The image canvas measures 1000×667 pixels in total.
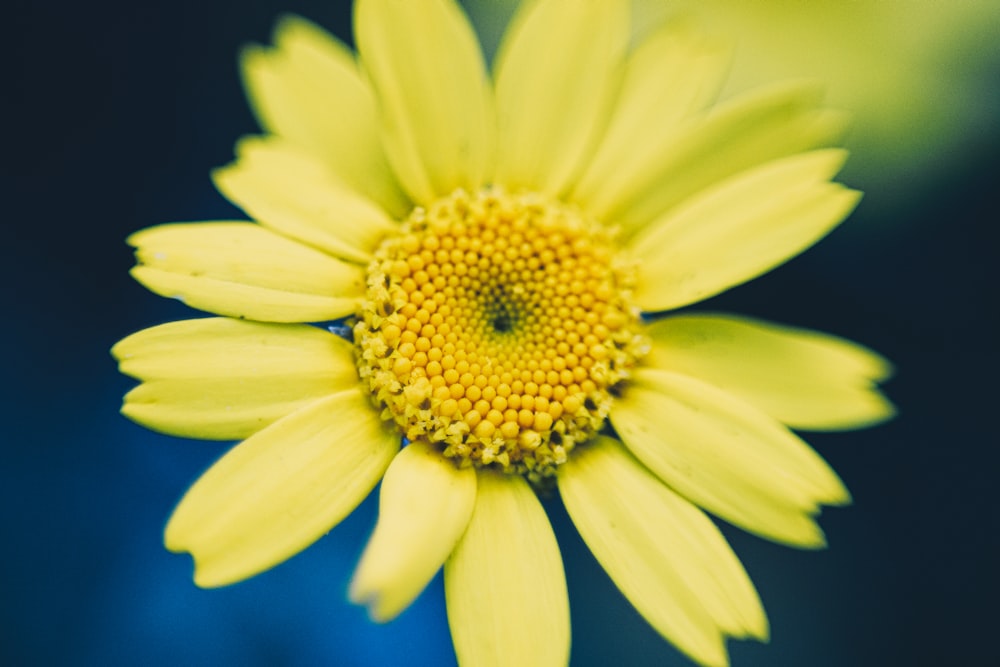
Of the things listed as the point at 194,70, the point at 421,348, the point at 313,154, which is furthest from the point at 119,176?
the point at 421,348

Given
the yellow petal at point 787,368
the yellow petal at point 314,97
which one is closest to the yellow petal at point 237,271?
the yellow petal at point 314,97

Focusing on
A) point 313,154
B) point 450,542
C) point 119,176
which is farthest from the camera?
point 119,176

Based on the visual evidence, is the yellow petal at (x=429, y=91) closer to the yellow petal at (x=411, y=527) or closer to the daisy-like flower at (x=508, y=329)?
the daisy-like flower at (x=508, y=329)

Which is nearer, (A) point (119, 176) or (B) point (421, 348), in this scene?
(B) point (421, 348)

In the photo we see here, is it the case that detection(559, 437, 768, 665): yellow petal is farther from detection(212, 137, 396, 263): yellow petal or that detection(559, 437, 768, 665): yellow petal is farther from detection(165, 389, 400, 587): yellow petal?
detection(212, 137, 396, 263): yellow petal

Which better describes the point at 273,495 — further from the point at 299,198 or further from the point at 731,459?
the point at 731,459

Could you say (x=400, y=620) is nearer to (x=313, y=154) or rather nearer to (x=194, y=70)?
(x=313, y=154)

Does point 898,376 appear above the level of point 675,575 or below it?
above

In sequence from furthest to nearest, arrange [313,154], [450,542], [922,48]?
[922,48] < [313,154] < [450,542]
